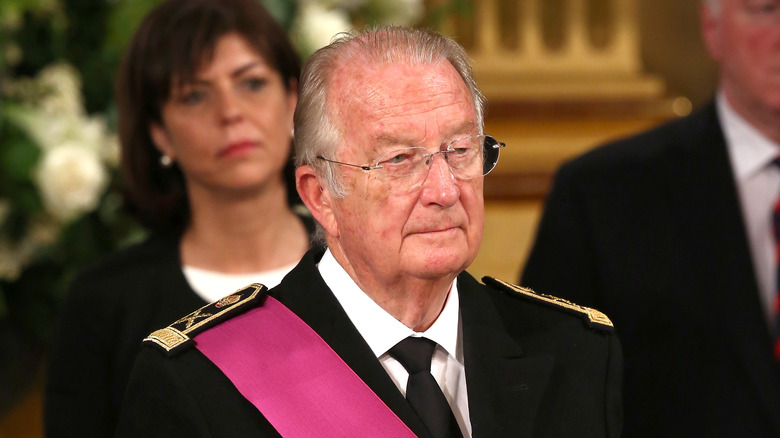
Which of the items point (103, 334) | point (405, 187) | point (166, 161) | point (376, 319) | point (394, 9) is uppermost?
point (394, 9)

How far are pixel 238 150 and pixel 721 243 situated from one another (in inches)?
43.4

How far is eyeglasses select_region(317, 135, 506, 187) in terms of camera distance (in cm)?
176

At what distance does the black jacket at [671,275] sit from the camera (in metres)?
2.68

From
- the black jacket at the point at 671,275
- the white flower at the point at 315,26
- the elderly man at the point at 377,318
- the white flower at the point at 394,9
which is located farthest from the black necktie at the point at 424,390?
the white flower at the point at 394,9

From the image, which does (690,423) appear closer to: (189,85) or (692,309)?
(692,309)

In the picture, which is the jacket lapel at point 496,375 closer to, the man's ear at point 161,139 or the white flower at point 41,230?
the man's ear at point 161,139

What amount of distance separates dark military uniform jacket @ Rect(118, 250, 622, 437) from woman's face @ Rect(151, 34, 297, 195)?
73 cm

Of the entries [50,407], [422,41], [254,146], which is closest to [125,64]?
[254,146]

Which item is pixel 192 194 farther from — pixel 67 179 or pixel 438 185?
pixel 438 185

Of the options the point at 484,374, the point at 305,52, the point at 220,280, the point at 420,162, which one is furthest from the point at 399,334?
the point at 305,52

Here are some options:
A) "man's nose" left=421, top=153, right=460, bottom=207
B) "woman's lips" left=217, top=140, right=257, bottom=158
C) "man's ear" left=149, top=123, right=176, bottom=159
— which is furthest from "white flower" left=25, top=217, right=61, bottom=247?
"man's nose" left=421, top=153, right=460, bottom=207

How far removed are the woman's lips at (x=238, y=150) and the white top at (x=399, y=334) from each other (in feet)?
2.68

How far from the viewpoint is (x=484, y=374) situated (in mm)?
1889

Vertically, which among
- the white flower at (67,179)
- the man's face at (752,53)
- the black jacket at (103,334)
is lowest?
the black jacket at (103,334)
